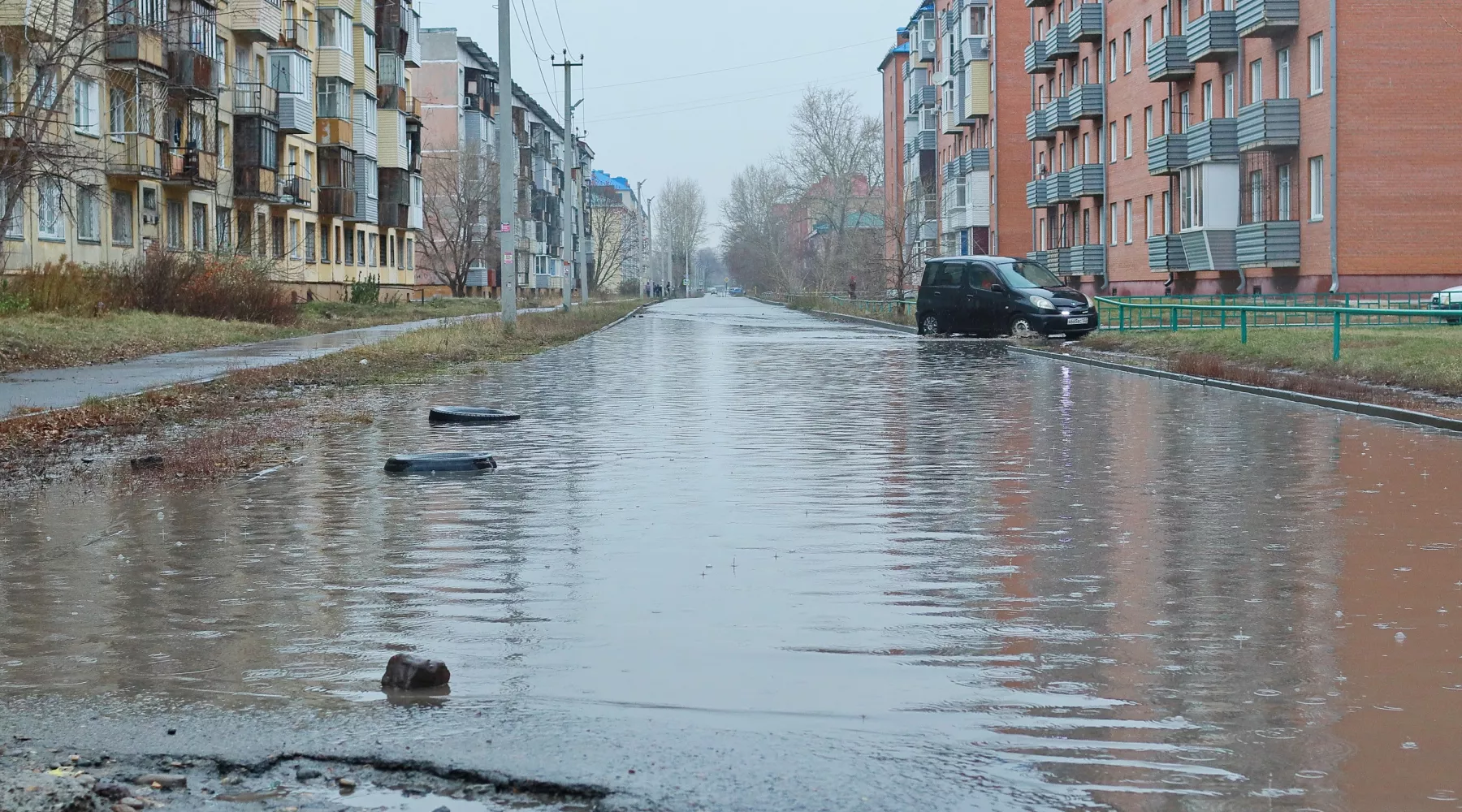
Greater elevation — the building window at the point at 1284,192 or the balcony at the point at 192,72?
the balcony at the point at 192,72

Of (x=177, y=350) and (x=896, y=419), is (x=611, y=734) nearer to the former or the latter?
(x=896, y=419)

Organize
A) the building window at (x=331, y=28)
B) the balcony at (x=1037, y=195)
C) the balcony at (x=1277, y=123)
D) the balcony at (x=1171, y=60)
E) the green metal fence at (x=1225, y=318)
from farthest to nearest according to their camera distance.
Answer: the balcony at (x=1037, y=195), the building window at (x=331, y=28), the balcony at (x=1171, y=60), the balcony at (x=1277, y=123), the green metal fence at (x=1225, y=318)

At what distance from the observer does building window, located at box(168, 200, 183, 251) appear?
5072 cm

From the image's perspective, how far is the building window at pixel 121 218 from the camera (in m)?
45.8

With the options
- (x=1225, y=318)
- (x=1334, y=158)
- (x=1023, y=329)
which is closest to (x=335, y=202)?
(x=1023, y=329)

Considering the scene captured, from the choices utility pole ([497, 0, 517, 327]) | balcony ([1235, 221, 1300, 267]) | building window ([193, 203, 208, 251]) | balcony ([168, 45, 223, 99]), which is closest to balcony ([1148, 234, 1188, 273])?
balcony ([1235, 221, 1300, 267])

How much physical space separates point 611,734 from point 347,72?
6797 centimetres

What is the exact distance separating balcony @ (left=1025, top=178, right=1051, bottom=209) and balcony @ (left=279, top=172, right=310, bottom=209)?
29873mm

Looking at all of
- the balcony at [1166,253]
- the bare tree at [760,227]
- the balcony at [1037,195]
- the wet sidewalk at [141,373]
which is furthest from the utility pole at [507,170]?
the bare tree at [760,227]

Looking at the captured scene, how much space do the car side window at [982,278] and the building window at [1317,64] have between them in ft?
35.5

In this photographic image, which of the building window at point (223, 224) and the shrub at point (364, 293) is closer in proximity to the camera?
the building window at point (223, 224)

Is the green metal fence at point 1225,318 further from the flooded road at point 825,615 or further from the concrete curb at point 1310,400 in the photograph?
the flooded road at point 825,615

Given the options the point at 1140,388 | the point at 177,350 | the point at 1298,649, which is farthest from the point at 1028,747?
A: the point at 177,350

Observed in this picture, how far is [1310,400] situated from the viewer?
18344 mm
